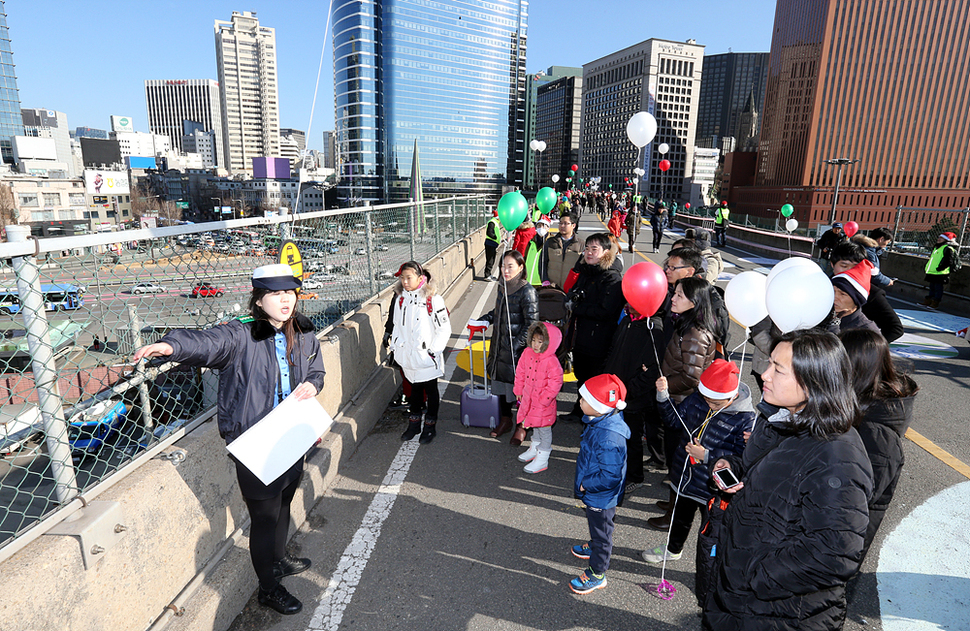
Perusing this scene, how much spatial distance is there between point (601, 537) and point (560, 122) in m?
201

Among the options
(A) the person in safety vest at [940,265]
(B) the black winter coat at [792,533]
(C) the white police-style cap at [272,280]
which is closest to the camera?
(B) the black winter coat at [792,533]

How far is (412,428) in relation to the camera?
194 inches

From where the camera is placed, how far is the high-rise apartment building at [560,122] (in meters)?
183

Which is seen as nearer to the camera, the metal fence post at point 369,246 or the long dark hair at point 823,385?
the long dark hair at point 823,385

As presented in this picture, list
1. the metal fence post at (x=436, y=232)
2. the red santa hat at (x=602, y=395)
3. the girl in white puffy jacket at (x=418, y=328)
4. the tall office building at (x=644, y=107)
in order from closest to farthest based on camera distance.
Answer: the red santa hat at (x=602, y=395)
the girl in white puffy jacket at (x=418, y=328)
the metal fence post at (x=436, y=232)
the tall office building at (x=644, y=107)

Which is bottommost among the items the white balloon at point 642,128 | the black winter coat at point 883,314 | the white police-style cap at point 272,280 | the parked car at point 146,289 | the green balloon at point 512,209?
the black winter coat at point 883,314

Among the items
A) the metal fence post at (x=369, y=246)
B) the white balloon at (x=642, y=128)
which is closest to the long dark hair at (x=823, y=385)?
the metal fence post at (x=369, y=246)

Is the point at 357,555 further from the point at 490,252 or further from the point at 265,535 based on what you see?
the point at 490,252

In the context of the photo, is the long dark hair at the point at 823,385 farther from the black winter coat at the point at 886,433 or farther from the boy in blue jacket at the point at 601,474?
the boy in blue jacket at the point at 601,474

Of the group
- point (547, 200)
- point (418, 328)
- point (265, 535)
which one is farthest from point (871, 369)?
point (547, 200)

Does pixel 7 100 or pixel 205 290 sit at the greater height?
pixel 7 100

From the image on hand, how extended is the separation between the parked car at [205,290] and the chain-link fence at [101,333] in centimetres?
1

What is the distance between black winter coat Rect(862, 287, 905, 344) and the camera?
488 cm

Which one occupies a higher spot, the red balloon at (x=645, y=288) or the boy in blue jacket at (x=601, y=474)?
the red balloon at (x=645, y=288)
